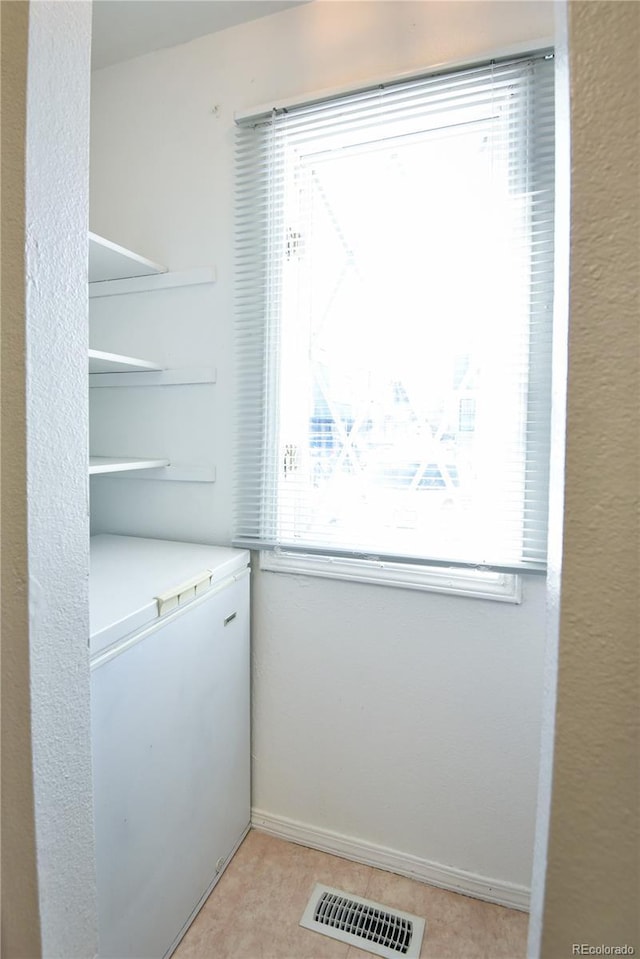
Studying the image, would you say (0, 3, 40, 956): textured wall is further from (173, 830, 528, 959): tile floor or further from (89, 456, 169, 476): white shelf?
(173, 830, 528, 959): tile floor

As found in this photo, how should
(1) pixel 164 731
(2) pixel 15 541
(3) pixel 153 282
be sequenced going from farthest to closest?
(3) pixel 153 282, (1) pixel 164 731, (2) pixel 15 541

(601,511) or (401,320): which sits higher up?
(401,320)

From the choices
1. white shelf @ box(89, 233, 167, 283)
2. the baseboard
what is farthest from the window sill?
white shelf @ box(89, 233, 167, 283)

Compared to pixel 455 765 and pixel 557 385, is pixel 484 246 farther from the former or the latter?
pixel 455 765

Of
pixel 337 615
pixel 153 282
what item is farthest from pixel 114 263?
pixel 337 615

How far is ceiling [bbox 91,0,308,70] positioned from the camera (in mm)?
1366

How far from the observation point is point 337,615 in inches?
56.5

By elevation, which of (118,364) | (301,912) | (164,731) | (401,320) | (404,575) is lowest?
(301,912)

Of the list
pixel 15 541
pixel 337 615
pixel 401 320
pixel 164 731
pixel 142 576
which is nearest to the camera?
pixel 15 541

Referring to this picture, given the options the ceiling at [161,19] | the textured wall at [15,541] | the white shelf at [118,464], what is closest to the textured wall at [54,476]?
the textured wall at [15,541]

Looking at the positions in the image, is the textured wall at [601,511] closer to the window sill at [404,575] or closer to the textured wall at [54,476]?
the textured wall at [54,476]

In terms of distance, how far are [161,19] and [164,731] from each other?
6.65 feet

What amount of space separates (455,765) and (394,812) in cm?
26

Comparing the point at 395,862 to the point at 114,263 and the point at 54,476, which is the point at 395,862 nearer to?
the point at 54,476
